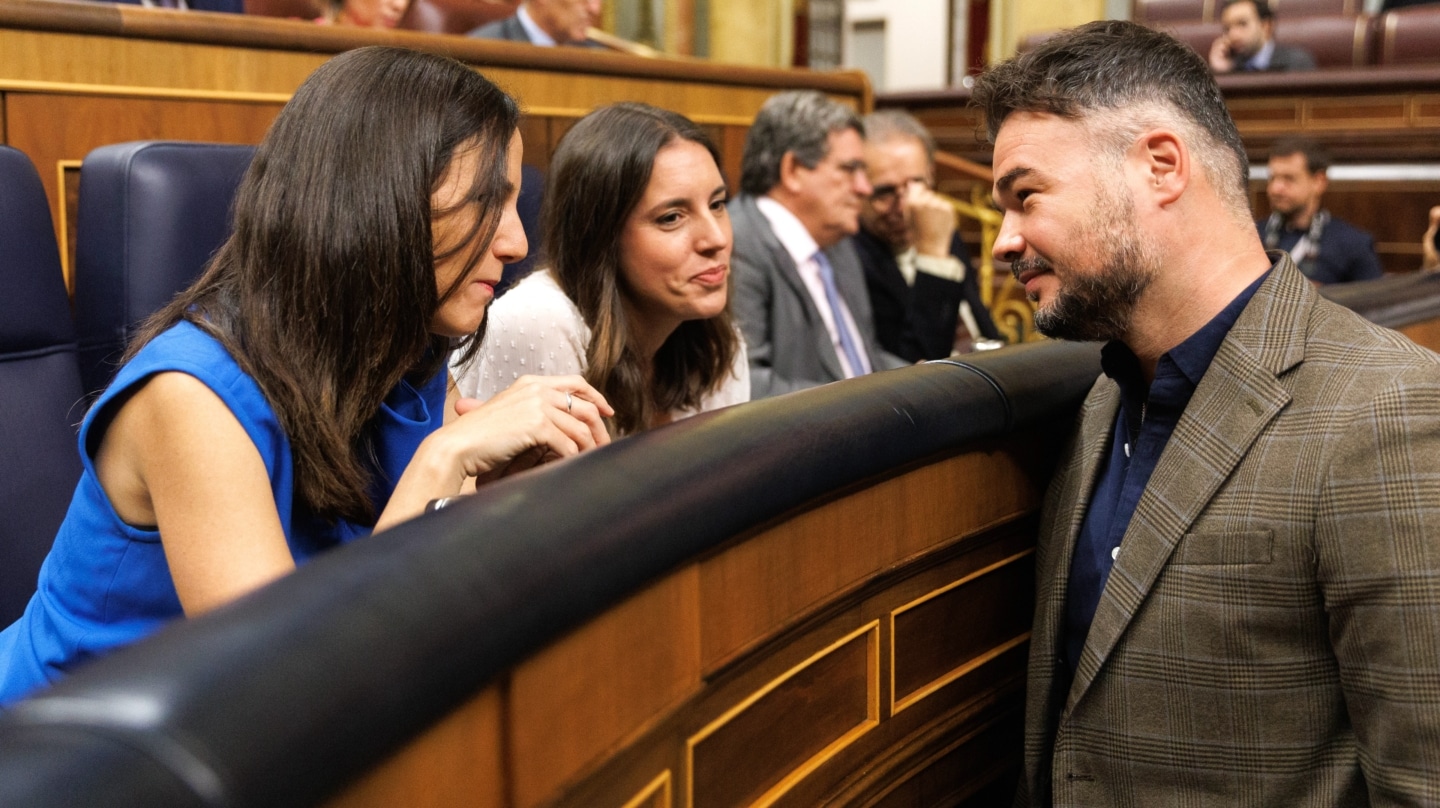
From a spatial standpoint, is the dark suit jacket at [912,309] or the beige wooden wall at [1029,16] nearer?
the dark suit jacket at [912,309]

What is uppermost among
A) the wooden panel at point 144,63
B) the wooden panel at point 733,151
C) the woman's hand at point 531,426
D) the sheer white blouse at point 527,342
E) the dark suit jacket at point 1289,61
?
the dark suit jacket at point 1289,61

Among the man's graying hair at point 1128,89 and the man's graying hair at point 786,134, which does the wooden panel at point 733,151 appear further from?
the man's graying hair at point 1128,89

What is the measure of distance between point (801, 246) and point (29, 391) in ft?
4.51

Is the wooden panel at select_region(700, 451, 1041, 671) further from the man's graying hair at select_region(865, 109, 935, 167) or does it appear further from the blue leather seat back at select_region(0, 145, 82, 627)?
the man's graying hair at select_region(865, 109, 935, 167)

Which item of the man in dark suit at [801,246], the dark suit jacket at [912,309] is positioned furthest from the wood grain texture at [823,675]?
the dark suit jacket at [912,309]

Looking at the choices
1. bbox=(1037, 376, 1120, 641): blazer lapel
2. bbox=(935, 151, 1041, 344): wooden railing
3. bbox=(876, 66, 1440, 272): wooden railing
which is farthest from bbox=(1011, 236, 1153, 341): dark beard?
bbox=(876, 66, 1440, 272): wooden railing

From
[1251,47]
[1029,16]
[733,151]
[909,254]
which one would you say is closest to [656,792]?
[733,151]

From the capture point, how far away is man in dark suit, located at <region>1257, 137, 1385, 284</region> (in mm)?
3840

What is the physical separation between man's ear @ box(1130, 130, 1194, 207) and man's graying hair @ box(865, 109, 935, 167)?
1.94m

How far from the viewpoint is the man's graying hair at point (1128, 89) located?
936 mm

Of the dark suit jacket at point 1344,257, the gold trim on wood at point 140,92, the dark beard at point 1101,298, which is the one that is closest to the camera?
the dark beard at point 1101,298

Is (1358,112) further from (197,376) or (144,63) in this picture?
(197,376)

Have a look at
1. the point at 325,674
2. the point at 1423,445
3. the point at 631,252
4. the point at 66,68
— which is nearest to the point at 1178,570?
the point at 1423,445

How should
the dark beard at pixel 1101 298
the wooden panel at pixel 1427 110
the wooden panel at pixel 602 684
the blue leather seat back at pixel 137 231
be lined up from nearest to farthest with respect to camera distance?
the wooden panel at pixel 602 684
the dark beard at pixel 1101 298
the blue leather seat back at pixel 137 231
the wooden panel at pixel 1427 110
